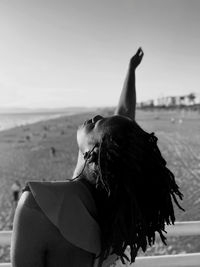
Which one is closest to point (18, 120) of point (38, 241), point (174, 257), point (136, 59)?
point (174, 257)

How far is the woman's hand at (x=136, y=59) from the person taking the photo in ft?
6.64

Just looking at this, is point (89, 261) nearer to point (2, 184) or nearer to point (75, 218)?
point (75, 218)

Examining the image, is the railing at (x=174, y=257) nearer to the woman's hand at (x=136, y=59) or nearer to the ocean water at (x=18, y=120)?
the woman's hand at (x=136, y=59)

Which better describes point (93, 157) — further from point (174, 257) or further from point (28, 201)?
point (174, 257)

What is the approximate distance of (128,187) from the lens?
1198 millimetres

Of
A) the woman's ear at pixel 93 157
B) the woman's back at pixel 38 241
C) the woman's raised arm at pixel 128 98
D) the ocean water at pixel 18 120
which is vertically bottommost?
the ocean water at pixel 18 120

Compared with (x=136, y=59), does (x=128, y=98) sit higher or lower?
lower

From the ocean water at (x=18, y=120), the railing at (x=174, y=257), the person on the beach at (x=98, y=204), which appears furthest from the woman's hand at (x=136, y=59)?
the ocean water at (x=18, y=120)

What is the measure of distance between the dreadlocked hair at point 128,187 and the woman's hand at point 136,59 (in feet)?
2.70

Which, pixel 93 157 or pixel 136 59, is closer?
pixel 93 157

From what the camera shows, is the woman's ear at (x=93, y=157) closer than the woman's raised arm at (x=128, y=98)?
Yes

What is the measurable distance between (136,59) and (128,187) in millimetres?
1037

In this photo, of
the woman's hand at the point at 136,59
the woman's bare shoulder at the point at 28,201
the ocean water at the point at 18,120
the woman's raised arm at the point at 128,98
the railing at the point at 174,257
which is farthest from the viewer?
the ocean water at the point at 18,120

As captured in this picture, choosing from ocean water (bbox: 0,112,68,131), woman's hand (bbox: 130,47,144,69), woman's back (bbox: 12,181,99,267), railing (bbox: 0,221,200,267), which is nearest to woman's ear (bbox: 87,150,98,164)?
woman's back (bbox: 12,181,99,267)
